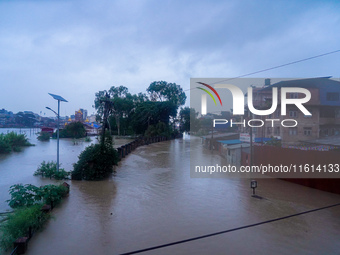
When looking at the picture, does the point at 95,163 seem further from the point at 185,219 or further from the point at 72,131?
the point at 72,131

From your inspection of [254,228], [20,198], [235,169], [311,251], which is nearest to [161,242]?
[254,228]

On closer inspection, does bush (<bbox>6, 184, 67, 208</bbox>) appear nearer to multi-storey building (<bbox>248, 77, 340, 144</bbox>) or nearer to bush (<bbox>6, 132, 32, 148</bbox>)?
multi-storey building (<bbox>248, 77, 340, 144</bbox>)

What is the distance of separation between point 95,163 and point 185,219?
5.84 m

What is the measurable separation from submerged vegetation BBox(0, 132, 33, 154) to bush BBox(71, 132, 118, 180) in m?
14.4

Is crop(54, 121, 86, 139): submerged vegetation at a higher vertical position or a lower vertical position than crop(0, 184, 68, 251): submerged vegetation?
higher

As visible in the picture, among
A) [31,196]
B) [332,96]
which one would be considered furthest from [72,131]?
[31,196]

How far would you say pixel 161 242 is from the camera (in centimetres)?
473

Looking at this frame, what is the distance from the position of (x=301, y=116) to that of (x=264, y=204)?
34.3 ft

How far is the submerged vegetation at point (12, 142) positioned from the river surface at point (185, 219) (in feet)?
43.5

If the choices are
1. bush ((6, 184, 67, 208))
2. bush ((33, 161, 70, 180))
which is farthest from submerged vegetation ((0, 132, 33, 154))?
bush ((6, 184, 67, 208))

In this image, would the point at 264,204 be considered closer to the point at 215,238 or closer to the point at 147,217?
the point at 215,238

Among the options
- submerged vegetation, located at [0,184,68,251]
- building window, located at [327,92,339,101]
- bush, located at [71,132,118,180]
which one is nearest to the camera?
submerged vegetation, located at [0,184,68,251]

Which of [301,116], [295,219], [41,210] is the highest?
[301,116]

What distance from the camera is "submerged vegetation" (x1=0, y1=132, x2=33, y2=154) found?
21.1m
